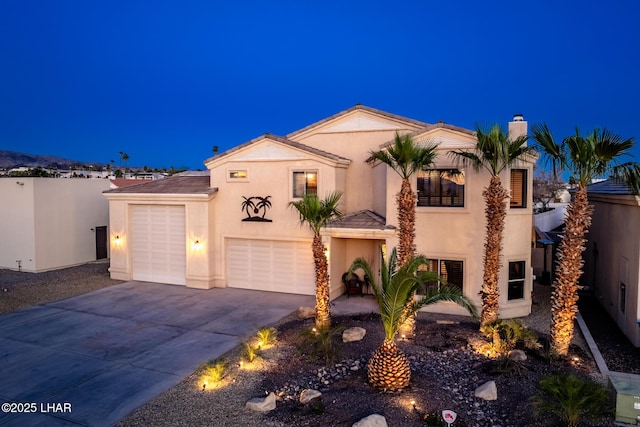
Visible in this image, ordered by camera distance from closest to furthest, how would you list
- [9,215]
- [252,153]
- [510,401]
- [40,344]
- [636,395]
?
[636,395], [510,401], [40,344], [252,153], [9,215]

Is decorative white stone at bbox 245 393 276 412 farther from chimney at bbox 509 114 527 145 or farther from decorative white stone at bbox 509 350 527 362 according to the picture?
chimney at bbox 509 114 527 145

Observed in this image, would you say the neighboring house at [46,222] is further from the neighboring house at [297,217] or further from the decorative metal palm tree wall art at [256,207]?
the decorative metal palm tree wall art at [256,207]

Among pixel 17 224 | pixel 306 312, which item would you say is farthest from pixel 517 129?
pixel 17 224

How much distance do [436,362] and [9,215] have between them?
2240 centimetres

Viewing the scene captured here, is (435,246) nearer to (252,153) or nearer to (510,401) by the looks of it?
(510,401)

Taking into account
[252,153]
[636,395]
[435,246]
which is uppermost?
[252,153]

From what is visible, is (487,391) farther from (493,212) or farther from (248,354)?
(248,354)

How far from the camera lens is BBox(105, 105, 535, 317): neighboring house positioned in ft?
46.1

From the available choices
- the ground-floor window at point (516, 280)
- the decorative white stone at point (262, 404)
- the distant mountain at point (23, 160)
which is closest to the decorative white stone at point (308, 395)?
the decorative white stone at point (262, 404)

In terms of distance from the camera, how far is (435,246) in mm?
14383

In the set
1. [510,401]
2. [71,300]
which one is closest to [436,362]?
[510,401]

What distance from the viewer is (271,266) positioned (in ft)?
58.1

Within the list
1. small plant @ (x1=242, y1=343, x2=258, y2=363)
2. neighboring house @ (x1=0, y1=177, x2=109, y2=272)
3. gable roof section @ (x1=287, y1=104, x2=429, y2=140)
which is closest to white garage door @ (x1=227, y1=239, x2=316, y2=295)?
gable roof section @ (x1=287, y1=104, x2=429, y2=140)

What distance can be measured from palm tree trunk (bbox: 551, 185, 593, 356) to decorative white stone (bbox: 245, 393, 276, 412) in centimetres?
671
